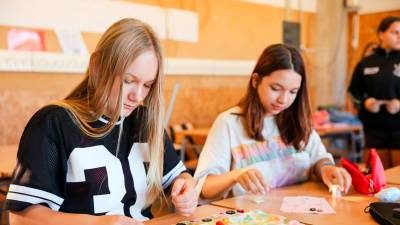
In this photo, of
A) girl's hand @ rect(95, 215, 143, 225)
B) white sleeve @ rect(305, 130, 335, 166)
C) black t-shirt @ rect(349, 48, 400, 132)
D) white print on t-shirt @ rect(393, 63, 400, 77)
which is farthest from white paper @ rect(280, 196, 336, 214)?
white print on t-shirt @ rect(393, 63, 400, 77)

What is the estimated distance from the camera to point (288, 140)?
2.01 m

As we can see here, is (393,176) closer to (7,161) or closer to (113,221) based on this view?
Answer: (113,221)

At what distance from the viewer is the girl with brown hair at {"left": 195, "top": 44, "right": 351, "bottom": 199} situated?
1812mm

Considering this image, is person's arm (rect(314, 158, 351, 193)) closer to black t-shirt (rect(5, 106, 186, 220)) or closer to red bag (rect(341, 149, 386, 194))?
red bag (rect(341, 149, 386, 194))

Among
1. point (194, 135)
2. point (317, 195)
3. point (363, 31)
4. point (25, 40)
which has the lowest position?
point (194, 135)

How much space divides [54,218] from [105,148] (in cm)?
27

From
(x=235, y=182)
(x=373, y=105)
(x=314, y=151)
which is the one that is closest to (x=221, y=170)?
(x=235, y=182)

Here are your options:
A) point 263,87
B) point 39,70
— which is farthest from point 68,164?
point 39,70

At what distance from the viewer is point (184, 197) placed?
1.33 m

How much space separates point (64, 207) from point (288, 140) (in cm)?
113

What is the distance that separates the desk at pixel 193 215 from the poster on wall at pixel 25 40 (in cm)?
288

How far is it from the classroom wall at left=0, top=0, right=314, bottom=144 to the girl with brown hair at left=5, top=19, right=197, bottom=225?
273 cm

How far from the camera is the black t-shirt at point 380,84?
3139mm

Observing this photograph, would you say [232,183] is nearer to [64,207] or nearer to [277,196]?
[277,196]
